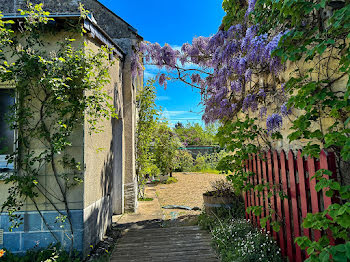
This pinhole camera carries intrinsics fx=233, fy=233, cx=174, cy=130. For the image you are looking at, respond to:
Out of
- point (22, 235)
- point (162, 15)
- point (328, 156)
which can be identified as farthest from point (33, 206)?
point (162, 15)

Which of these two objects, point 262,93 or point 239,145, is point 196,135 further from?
point 239,145

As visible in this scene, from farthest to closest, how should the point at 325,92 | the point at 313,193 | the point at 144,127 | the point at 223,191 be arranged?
the point at 144,127 → the point at 223,191 → the point at 313,193 → the point at 325,92

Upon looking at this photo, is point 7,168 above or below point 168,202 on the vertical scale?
above

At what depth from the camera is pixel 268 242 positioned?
9.52 feet

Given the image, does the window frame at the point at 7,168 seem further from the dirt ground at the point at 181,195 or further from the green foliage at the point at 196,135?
the green foliage at the point at 196,135

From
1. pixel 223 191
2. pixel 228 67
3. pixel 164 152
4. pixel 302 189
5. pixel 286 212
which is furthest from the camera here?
pixel 164 152

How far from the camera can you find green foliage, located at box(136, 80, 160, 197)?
6.65m

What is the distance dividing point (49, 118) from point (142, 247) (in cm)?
235

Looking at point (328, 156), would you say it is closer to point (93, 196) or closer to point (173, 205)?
point (93, 196)

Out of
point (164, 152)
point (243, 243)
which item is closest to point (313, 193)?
point (243, 243)

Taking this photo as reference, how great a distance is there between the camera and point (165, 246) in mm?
3547

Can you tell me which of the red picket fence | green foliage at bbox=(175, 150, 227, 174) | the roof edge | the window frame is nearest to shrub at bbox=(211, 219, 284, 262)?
the red picket fence

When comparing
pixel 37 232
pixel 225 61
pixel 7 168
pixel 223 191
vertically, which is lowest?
pixel 37 232

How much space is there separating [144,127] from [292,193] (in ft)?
16.2
